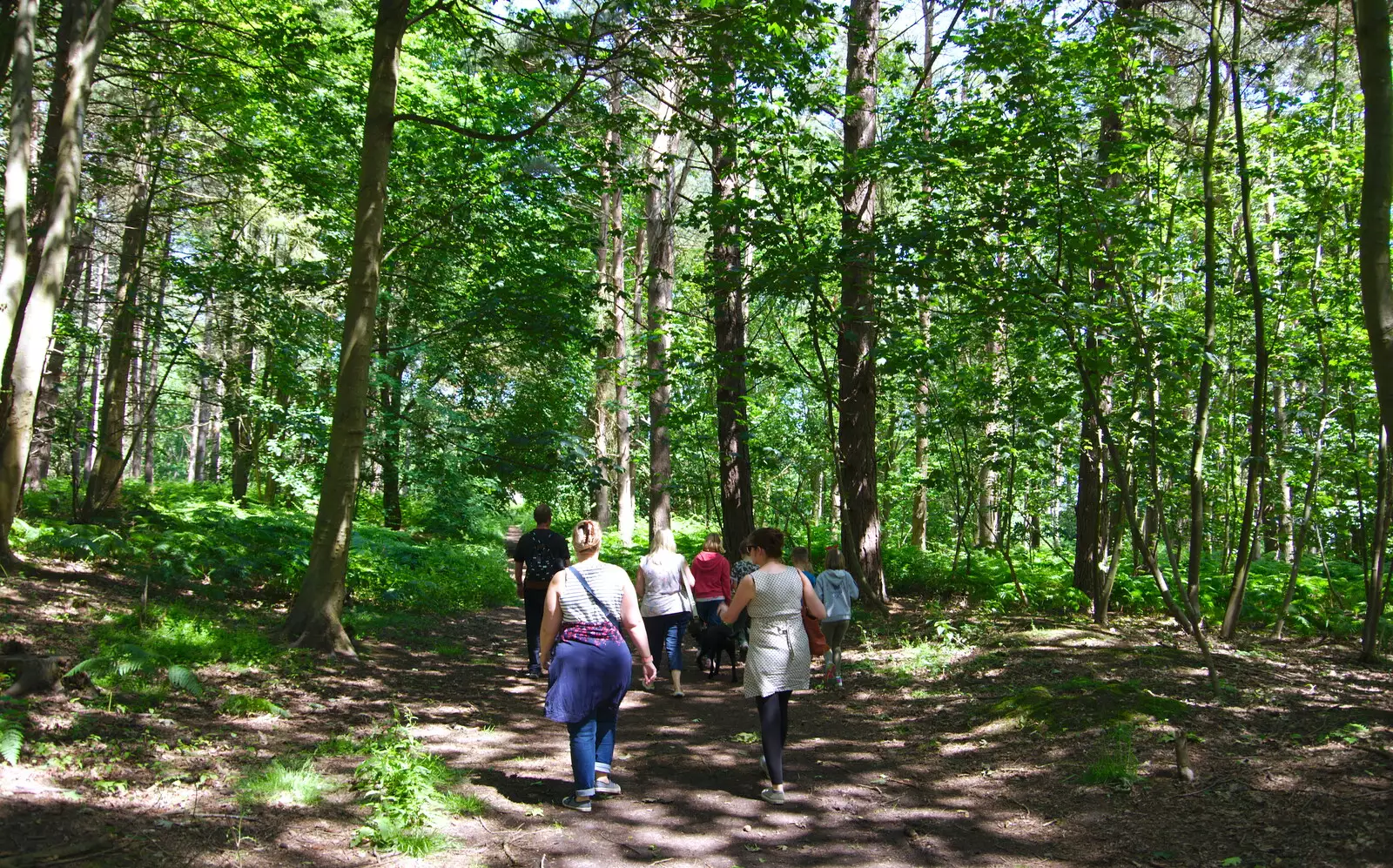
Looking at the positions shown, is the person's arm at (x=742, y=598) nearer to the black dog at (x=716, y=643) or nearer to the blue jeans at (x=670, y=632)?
the blue jeans at (x=670, y=632)

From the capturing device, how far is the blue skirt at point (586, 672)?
197 inches

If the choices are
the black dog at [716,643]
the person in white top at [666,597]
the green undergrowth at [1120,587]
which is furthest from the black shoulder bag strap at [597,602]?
the green undergrowth at [1120,587]

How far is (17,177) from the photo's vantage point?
25.8 feet

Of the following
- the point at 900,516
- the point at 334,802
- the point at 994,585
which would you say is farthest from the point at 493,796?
the point at 900,516

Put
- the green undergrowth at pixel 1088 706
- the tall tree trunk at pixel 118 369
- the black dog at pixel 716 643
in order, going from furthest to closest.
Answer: the tall tree trunk at pixel 118 369
the black dog at pixel 716 643
the green undergrowth at pixel 1088 706

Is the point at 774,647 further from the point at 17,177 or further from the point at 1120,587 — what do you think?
the point at 1120,587

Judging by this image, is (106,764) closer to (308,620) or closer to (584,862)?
(584,862)

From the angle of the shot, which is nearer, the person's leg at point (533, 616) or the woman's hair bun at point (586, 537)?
the woman's hair bun at point (586, 537)

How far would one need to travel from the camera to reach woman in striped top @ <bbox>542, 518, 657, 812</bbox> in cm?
505

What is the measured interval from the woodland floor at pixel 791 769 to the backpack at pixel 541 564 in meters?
1.09

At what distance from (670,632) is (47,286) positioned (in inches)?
270

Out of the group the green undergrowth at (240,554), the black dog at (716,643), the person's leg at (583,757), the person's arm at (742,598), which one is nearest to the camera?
the person's leg at (583,757)

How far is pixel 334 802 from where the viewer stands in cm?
484

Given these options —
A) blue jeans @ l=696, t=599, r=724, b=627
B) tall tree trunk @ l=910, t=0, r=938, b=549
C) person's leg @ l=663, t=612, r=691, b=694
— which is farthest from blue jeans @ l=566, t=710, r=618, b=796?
tall tree trunk @ l=910, t=0, r=938, b=549
